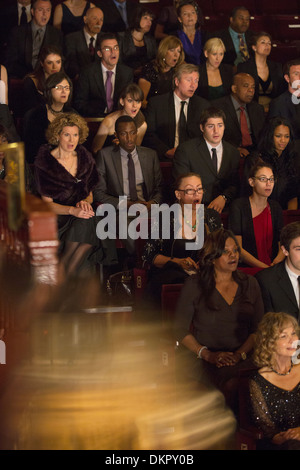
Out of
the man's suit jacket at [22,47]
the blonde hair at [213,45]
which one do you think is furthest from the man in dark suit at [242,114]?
the man's suit jacket at [22,47]

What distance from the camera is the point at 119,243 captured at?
325 centimetres

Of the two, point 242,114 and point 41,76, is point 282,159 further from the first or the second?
point 41,76

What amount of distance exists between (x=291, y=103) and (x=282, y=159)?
1.53 feet

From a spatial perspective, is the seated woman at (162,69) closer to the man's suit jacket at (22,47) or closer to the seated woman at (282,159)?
the man's suit jacket at (22,47)

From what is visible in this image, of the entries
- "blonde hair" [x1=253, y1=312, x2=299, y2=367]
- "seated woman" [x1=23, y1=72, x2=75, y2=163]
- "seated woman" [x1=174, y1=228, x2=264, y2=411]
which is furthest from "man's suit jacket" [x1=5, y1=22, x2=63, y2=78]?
"blonde hair" [x1=253, y1=312, x2=299, y2=367]

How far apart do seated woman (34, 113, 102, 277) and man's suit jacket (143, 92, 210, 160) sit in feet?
1.74

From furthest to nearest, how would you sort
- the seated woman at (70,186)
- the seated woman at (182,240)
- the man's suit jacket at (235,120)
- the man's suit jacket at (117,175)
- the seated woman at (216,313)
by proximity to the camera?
the man's suit jacket at (235,120) < the man's suit jacket at (117,175) < the seated woman at (70,186) < the seated woman at (182,240) < the seated woman at (216,313)

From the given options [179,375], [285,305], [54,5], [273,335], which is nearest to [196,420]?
[179,375]

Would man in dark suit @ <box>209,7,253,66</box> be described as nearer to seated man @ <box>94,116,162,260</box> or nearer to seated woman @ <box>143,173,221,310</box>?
seated man @ <box>94,116,162,260</box>

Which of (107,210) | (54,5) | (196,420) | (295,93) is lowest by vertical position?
(196,420)

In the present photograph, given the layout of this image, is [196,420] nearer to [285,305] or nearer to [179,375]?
[179,375]

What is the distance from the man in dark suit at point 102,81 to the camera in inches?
149

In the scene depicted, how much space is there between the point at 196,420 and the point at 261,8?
10.5 ft

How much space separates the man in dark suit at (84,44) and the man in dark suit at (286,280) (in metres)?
1.76
